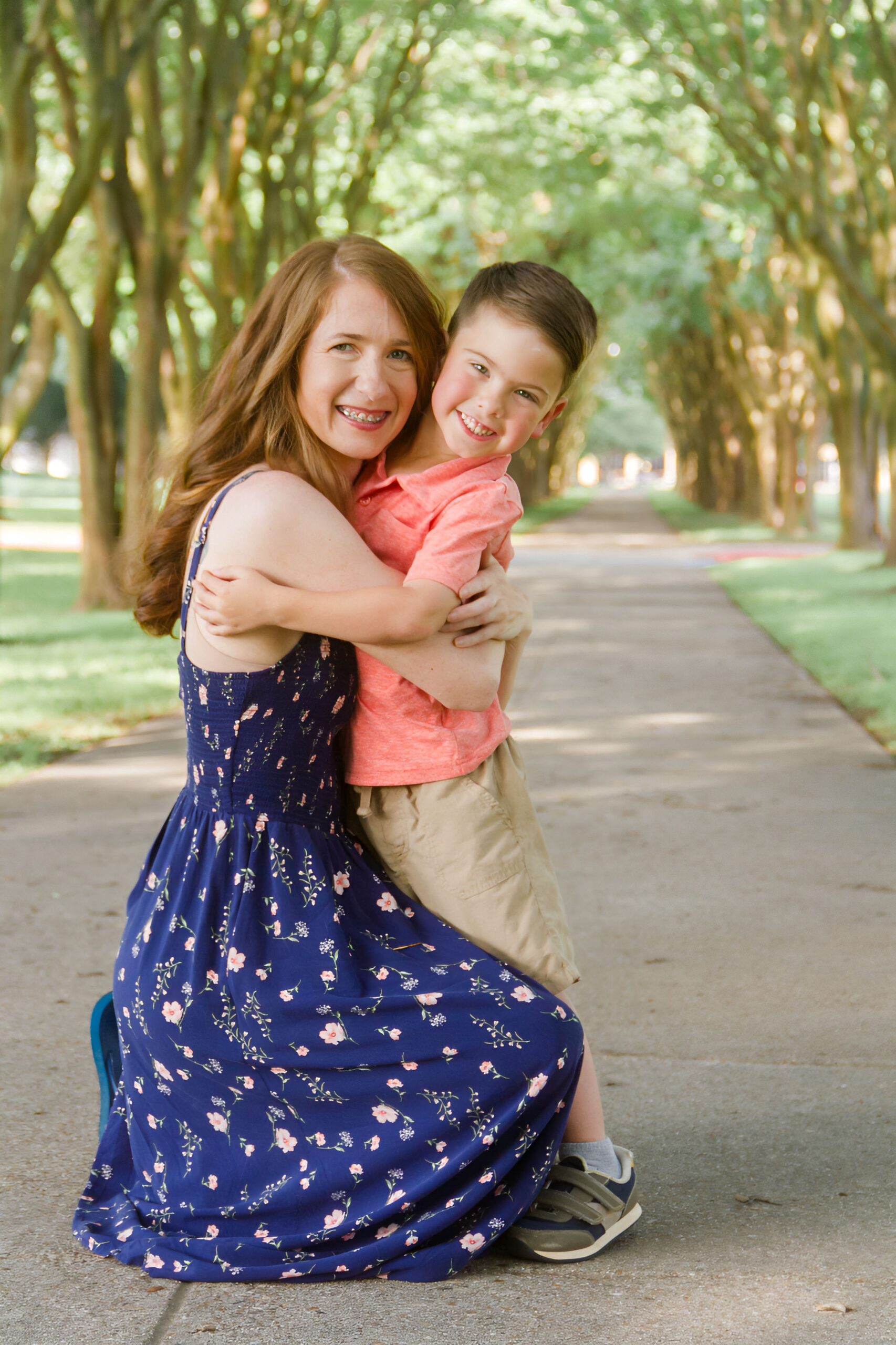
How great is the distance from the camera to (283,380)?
2875 mm

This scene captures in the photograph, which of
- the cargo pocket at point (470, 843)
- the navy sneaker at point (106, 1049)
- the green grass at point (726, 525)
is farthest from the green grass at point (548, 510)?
the cargo pocket at point (470, 843)

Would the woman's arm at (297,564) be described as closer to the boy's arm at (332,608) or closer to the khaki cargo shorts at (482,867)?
the boy's arm at (332,608)

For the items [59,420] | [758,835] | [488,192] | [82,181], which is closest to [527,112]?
[488,192]

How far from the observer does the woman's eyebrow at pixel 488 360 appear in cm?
280

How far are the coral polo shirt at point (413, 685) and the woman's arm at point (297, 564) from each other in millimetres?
73

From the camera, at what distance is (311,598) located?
105 inches

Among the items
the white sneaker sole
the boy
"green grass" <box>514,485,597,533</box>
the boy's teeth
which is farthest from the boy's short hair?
"green grass" <box>514,485,597,533</box>

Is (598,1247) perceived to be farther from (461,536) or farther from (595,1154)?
(461,536)

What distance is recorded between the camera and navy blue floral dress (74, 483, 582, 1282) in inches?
106

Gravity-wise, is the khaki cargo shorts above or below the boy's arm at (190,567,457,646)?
below

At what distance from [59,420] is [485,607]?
197ft

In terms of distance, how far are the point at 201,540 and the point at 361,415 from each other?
0.38 m

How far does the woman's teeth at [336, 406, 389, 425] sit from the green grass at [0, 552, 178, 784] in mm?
4849

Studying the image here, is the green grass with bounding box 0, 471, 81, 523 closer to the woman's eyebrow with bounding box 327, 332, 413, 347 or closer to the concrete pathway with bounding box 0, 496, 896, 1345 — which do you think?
the concrete pathway with bounding box 0, 496, 896, 1345
